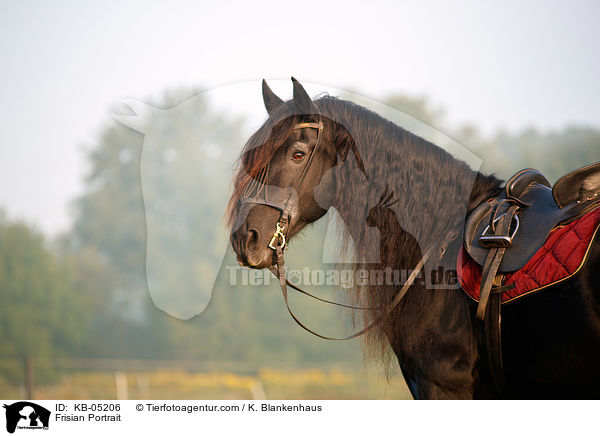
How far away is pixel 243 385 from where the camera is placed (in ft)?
52.5

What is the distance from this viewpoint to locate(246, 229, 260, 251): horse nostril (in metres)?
2.59

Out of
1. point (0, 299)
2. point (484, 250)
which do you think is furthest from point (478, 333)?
point (0, 299)

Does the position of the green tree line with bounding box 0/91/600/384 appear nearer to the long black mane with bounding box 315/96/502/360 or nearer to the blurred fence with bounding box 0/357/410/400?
the blurred fence with bounding box 0/357/410/400

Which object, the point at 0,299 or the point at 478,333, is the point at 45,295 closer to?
the point at 0,299

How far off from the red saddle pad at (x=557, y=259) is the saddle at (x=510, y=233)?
35 millimetres

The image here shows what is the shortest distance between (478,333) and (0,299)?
21.5 m

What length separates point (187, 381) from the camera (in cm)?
1655

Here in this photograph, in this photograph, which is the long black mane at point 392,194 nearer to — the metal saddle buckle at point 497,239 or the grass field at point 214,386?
the metal saddle buckle at point 497,239

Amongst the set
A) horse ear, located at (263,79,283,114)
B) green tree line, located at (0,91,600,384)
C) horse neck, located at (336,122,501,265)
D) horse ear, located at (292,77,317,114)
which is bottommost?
green tree line, located at (0,91,600,384)

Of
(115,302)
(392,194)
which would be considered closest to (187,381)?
(115,302)

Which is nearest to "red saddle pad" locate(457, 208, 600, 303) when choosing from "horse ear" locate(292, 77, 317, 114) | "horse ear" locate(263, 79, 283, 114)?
"horse ear" locate(292, 77, 317, 114)

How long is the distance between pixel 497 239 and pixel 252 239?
1.31 metres
